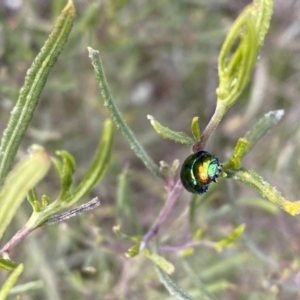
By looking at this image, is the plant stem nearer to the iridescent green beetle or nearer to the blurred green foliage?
the iridescent green beetle

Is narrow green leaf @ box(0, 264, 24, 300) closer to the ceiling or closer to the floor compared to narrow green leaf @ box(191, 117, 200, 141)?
closer to the floor

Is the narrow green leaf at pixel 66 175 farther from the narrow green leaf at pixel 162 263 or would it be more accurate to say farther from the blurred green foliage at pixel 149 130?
the blurred green foliage at pixel 149 130

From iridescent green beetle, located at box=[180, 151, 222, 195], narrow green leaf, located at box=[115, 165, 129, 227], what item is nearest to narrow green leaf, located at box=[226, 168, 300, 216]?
iridescent green beetle, located at box=[180, 151, 222, 195]

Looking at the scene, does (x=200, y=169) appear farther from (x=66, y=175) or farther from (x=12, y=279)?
(x=12, y=279)

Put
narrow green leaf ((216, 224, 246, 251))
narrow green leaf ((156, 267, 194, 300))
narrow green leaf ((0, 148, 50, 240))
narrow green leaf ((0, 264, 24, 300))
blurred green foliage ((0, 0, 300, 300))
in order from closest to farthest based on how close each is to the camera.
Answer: narrow green leaf ((0, 148, 50, 240))
narrow green leaf ((0, 264, 24, 300))
narrow green leaf ((156, 267, 194, 300))
narrow green leaf ((216, 224, 246, 251))
blurred green foliage ((0, 0, 300, 300))

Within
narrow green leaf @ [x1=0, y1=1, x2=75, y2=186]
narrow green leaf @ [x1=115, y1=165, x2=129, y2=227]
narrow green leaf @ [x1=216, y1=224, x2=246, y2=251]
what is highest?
narrow green leaf @ [x1=115, y1=165, x2=129, y2=227]

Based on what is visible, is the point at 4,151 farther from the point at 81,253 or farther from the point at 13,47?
the point at 81,253

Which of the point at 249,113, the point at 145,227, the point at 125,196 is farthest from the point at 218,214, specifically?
the point at 145,227
